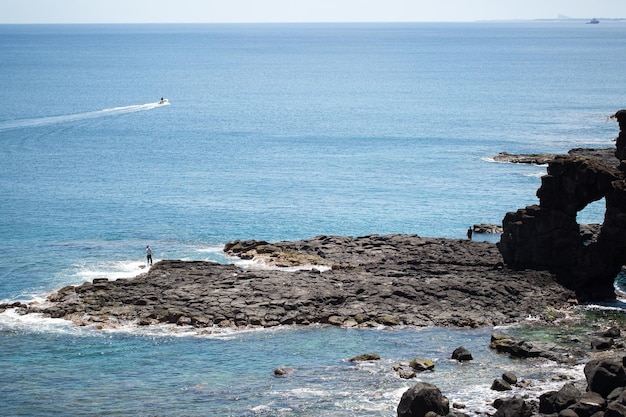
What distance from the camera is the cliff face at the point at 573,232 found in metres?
63.9

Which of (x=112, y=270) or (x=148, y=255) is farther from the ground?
(x=148, y=255)

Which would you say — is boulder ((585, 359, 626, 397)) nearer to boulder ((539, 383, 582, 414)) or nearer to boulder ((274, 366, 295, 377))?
boulder ((539, 383, 582, 414))

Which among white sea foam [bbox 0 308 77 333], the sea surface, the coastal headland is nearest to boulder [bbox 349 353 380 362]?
the sea surface

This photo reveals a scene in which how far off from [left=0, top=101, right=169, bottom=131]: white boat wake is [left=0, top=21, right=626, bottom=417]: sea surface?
18.4 inches

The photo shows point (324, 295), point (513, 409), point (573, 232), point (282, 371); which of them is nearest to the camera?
point (513, 409)

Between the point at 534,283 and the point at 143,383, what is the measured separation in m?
28.3

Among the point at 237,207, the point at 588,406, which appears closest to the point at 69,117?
the point at 237,207

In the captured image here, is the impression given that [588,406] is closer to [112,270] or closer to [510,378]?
[510,378]

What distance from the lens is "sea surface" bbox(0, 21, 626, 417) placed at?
50000 mm

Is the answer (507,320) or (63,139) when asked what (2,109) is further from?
(507,320)

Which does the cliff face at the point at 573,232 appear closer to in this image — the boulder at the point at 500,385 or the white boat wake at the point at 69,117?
the boulder at the point at 500,385

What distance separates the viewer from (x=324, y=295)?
204 ft

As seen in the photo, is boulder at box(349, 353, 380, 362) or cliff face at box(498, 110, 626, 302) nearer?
boulder at box(349, 353, 380, 362)

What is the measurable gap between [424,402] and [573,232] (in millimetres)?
27156
